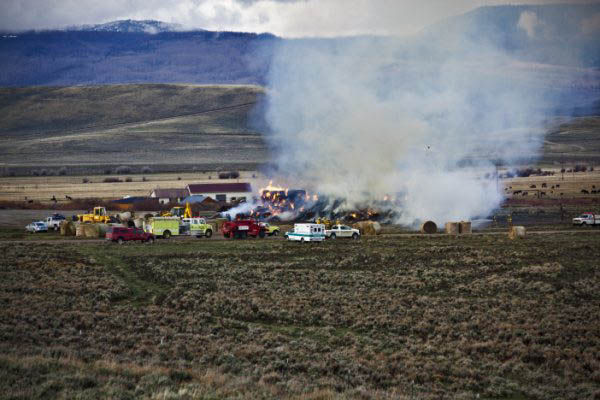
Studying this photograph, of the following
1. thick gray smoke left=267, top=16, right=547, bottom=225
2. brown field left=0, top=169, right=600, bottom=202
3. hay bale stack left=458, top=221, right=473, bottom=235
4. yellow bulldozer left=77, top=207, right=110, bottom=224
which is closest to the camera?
hay bale stack left=458, top=221, right=473, bottom=235

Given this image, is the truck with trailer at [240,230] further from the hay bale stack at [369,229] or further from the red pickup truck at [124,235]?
the hay bale stack at [369,229]

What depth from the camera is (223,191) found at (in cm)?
10231

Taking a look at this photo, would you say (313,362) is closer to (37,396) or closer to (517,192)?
(37,396)

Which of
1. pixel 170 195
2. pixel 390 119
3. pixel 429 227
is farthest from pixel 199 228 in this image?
pixel 170 195

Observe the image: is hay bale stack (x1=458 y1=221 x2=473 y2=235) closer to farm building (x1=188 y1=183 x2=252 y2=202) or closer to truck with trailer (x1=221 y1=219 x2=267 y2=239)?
truck with trailer (x1=221 y1=219 x2=267 y2=239)

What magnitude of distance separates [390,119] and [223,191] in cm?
3355

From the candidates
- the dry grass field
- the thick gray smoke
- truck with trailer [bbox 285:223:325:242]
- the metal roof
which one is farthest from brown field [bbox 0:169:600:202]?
truck with trailer [bbox 285:223:325:242]

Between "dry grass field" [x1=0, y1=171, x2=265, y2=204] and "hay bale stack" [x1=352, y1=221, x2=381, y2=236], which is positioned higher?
"dry grass field" [x1=0, y1=171, x2=265, y2=204]

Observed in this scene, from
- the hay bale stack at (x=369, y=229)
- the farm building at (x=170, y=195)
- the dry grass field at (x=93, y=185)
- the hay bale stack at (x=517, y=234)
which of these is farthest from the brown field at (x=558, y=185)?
the hay bale stack at (x=517, y=234)

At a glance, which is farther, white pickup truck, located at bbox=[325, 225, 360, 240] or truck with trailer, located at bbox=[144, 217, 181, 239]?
truck with trailer, located at bbox=[144, 217, 181, 239]

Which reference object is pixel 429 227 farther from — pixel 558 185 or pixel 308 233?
pixel 558 185

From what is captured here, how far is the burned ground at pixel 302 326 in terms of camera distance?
18734 mm

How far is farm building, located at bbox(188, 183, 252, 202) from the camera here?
333ft

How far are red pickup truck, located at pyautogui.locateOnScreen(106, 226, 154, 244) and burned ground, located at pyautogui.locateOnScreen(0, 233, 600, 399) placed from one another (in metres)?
9.76
